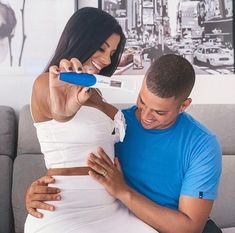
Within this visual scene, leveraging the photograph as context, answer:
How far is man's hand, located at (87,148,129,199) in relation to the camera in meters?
1.18

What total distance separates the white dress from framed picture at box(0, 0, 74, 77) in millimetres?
900

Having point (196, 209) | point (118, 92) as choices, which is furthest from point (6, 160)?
point (196, 209)

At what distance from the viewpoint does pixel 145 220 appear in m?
1.23

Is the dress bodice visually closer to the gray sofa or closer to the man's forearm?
the man's forearm

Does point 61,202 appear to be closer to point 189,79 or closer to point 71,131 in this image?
point 71,131

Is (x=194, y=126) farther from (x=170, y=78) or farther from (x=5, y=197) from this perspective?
(x=5, y=197)

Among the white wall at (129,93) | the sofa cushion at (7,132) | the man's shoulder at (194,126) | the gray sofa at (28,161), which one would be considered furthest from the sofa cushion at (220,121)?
the sofa cushion at (7,132)

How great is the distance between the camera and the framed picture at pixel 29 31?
2012 millimetres

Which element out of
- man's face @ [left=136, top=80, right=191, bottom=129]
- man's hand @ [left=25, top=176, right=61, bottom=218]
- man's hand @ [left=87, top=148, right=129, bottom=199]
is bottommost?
man's hand @ [left=25, top=176, right=61, bottom=218]

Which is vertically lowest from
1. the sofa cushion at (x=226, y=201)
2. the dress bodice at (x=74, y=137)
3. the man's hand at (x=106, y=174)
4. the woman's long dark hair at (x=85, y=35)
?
the sofa cushion at (x=226, y=201)

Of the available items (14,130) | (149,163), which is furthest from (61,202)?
(14,130)

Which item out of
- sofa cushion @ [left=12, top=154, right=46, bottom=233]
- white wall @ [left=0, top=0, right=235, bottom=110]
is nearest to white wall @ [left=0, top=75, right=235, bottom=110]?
white wall @ [left=0, top=0, right=235, bottom=110]

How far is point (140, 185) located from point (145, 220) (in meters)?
0.13

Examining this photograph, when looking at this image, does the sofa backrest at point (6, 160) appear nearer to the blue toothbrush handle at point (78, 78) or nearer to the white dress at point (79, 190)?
the white dress at point (79, 190)
